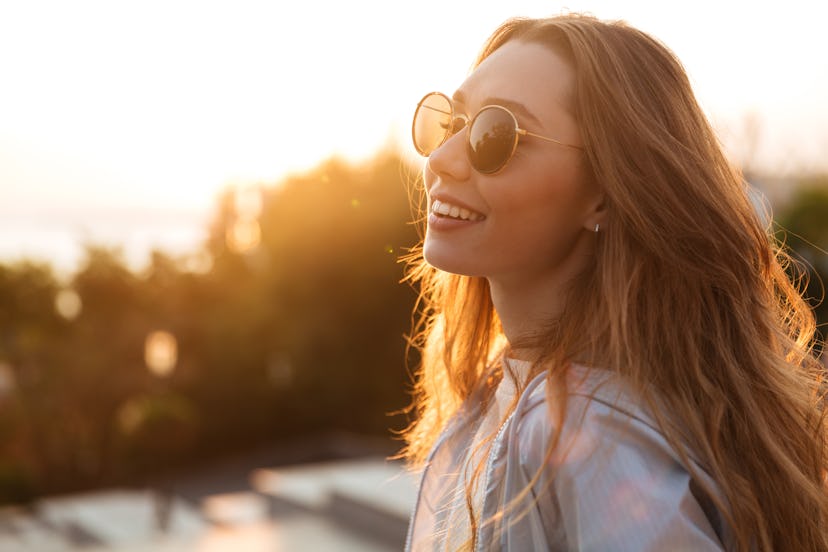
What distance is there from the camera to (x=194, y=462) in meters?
23.1

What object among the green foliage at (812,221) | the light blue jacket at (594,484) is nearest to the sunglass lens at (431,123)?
the light blue jacket at (594,484)

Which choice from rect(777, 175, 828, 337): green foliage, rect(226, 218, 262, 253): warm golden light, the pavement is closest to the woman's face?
the pavement

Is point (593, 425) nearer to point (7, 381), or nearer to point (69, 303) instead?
point (69, 303)

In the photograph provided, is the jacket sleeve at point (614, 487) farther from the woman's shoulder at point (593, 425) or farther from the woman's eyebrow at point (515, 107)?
the woman's eyebrow at point (515, 107)

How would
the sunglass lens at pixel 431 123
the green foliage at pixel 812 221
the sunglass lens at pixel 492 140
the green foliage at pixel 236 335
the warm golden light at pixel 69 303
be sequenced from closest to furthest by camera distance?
1. the sunglass lens at pixel 492 140
2. the sunglass lens at pixel 431 123
3. the green foliage at pixel 812 221
4. the green foliage at pixel 236 335
5. the warm golden light at pixel 69 303

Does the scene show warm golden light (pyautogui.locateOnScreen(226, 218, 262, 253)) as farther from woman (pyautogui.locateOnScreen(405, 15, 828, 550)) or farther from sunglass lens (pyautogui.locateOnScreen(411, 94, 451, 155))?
woman (pyautogui.locateOnScreen(405, 15, 828, 550))

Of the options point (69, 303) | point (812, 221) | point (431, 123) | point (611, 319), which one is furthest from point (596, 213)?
point (69, 303)

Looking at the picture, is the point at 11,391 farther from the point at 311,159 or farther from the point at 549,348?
the point at 549,348

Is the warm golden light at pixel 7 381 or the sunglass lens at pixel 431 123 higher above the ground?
the sunglass lens at pixel 431 123

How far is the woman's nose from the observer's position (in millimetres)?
1430

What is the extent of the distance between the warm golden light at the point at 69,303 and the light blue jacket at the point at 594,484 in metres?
25.8

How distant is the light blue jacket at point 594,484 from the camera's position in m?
1.01

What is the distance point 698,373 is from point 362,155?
69.8ft

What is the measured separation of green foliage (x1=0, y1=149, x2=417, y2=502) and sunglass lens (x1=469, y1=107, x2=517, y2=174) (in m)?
18.3
